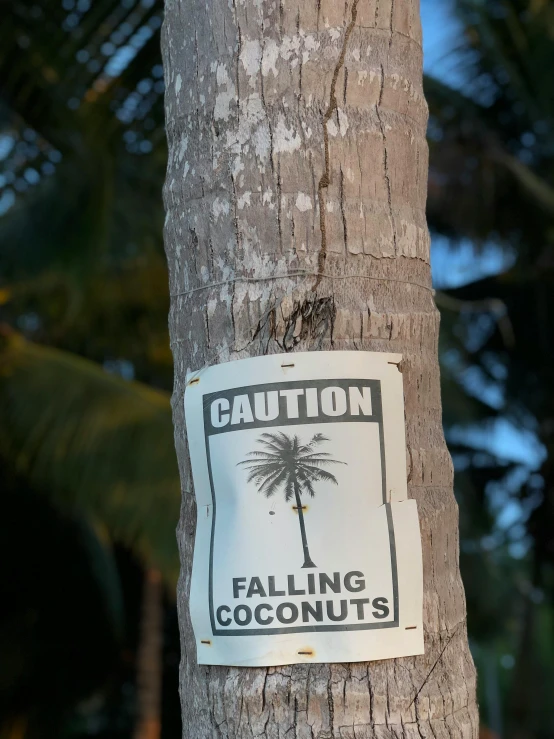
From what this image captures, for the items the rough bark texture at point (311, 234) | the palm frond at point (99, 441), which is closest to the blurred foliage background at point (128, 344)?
Answer: the palm frond at point (99, 441)

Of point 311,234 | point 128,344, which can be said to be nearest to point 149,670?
point 128,344

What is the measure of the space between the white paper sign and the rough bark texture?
0.03 m

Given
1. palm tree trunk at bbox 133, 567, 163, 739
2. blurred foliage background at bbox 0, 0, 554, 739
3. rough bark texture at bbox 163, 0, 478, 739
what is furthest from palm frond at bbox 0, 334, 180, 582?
rough bark texture at bbox 163, 0, 478, 739

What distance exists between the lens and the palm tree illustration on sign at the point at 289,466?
1.19 m

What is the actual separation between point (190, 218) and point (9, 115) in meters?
4.09

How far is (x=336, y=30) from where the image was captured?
1.30m

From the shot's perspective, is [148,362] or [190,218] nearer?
[190,218]

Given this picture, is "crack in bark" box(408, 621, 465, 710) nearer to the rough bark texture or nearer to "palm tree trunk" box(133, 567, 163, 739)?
the rough bark texture

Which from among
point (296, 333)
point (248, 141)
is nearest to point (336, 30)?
point (248, 141)

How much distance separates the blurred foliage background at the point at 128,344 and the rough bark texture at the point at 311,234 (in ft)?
12.6

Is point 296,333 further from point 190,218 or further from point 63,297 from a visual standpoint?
point 63,297

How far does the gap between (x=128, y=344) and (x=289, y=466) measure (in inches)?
324

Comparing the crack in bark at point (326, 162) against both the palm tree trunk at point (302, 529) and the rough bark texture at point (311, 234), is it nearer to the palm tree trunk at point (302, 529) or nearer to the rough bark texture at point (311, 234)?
the rough bark texture at point (311, 234)

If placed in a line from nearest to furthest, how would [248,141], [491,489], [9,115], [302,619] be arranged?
[302,619] → [248,141] → [9,115] → [491,489]
